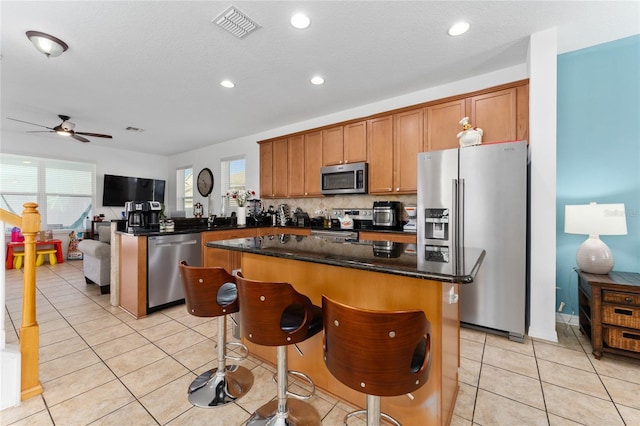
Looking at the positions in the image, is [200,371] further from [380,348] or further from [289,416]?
[380,348]

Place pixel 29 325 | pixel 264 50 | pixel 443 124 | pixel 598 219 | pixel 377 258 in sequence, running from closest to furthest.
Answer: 1. pixel 377 258
2. pixel 29 325
3. pixel 598 219
4. pixel 264 50
5. pixel 443 124

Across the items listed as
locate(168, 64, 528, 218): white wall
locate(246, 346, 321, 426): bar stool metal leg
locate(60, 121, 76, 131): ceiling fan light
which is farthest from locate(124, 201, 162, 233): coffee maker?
locate(246, 346, 321, 426): bar stool metal leg

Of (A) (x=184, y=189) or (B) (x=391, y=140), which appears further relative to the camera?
(A) (x=184, y=189)

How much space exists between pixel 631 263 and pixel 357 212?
9.70ft

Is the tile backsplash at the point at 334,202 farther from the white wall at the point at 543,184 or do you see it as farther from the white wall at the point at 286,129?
the white wall at the point at 543,184

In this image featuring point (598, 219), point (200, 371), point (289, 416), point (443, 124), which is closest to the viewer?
point (289, 416)

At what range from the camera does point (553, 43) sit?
2.42 metres

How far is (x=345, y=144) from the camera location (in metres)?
4.21

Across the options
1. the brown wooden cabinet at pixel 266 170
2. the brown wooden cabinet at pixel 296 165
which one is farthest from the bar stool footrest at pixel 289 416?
the brown wooden cabinet at pixel 266 170

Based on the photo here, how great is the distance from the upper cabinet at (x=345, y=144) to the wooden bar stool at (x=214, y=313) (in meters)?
2.82

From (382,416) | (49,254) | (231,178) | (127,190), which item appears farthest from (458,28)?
(49,254)

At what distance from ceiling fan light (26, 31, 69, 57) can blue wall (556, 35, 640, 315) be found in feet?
16.2

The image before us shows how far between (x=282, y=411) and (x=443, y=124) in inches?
130

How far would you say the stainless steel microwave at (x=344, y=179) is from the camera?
12.9 ft
